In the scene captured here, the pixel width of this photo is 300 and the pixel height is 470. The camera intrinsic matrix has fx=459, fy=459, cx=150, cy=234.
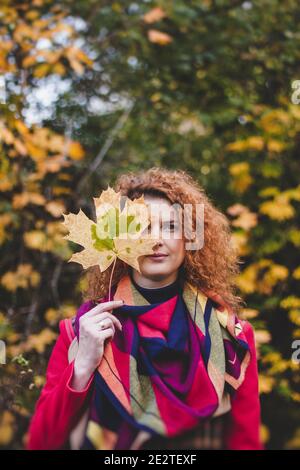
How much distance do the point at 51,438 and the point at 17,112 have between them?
1.96 m

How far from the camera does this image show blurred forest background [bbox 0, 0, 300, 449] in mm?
2729

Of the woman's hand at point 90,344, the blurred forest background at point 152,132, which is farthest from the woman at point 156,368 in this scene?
the blurred forest background at point 152,132

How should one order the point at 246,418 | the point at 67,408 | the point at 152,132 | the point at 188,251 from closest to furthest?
the point at 67,408, the point at 246,418, the point at 188,251, the point at 152,132

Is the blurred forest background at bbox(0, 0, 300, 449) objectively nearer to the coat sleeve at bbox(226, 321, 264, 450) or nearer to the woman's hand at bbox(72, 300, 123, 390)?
the coat sleeve at bbox(226, 321, 264, 450)

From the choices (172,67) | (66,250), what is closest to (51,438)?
(66,250)

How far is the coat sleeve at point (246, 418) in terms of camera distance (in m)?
1.28

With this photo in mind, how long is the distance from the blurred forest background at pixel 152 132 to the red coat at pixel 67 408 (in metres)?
1.17

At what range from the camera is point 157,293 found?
1364mm

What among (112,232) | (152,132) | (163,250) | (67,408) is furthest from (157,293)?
(152,132)

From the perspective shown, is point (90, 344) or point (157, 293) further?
point (157, 293)

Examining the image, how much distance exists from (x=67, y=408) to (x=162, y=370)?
264mm

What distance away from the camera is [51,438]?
120cm

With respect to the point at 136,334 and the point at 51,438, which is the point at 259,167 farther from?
the point at 51,438

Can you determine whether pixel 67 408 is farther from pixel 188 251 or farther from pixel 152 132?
pixel 152 132
